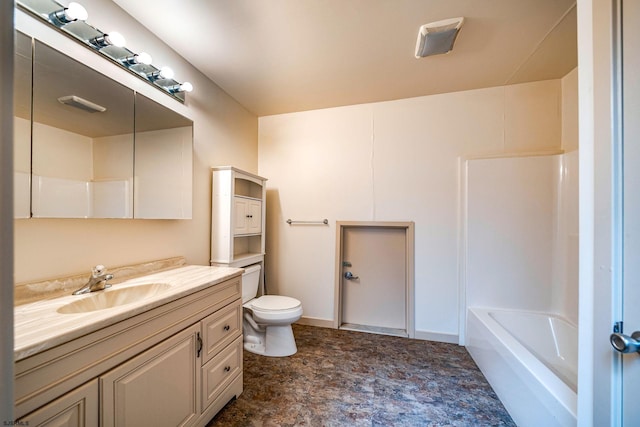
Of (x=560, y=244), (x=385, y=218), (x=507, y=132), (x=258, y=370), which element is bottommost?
(x=258, y=370)

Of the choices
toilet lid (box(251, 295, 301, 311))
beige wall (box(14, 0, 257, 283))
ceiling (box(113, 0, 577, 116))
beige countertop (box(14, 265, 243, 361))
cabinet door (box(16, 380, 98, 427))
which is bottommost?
toilet lid (box(251, 295, 301, 311))

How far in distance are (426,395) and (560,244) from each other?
1.75 meters

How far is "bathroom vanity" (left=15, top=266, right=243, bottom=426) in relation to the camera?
2.44 feet

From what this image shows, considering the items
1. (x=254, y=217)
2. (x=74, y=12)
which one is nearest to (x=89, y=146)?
(x=74, y=12)

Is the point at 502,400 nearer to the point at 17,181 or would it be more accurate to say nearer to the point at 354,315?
the point at 354,315

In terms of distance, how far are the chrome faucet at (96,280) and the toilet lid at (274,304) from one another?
1150 millimetres

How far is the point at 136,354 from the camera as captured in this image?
3.30ft

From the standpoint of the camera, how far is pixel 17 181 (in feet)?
3.31

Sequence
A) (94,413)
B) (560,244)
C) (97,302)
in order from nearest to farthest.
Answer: (94,413) → (97,302) → (560,244)

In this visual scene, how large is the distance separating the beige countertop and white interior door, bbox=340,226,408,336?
68.5 inches

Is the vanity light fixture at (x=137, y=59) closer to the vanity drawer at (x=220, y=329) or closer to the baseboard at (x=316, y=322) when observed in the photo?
the vanity drawer at (x=220, y=329)

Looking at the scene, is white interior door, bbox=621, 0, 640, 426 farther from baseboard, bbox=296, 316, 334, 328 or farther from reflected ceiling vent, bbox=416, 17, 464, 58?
baseboard, bbox=296, 316, 334, 328

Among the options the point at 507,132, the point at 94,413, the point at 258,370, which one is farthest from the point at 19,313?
the point at 507,132

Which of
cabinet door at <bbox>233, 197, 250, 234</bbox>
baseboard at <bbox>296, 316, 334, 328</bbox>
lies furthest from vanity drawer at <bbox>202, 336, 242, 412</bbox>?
baseboard at <bbox>296, 316, 334, 328</bbox>
